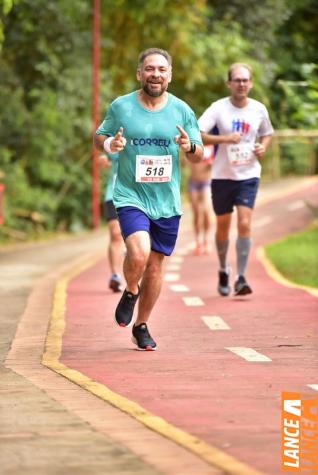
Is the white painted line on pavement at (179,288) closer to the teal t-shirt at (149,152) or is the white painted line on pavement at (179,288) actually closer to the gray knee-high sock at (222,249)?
the gray knee-high sock at (222,249)

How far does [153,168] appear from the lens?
34.0ft

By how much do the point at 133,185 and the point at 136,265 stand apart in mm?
574

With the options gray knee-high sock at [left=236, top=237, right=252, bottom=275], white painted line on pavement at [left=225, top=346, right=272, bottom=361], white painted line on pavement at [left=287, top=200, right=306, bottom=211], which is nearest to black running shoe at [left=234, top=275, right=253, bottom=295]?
gray knee-high sock at [left=236, top=237, right=252, bottom=275]

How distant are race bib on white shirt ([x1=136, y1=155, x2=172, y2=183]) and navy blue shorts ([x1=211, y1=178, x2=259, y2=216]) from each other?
419 centimetres

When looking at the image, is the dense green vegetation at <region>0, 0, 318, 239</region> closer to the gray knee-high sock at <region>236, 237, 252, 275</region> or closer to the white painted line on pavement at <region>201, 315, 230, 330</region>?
the gray knee-high sock at <region>236, 237, 252, 275</region>

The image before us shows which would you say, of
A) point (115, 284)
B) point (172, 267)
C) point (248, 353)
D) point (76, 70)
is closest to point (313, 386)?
point (248, 353)

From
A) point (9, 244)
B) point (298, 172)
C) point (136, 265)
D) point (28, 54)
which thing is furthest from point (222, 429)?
point (298, 172)

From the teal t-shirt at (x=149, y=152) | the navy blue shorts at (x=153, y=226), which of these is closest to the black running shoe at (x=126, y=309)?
the navy blue shorts at (x=153, y=226)

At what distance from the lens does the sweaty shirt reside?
14.3 meters

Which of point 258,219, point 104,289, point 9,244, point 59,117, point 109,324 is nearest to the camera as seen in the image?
point 109,324

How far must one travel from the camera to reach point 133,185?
10.5 metres

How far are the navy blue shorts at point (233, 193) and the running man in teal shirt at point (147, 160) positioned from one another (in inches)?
159

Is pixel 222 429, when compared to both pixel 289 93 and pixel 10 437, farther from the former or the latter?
pixel 289 93

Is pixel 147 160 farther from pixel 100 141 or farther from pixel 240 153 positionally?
pixel 240 153
